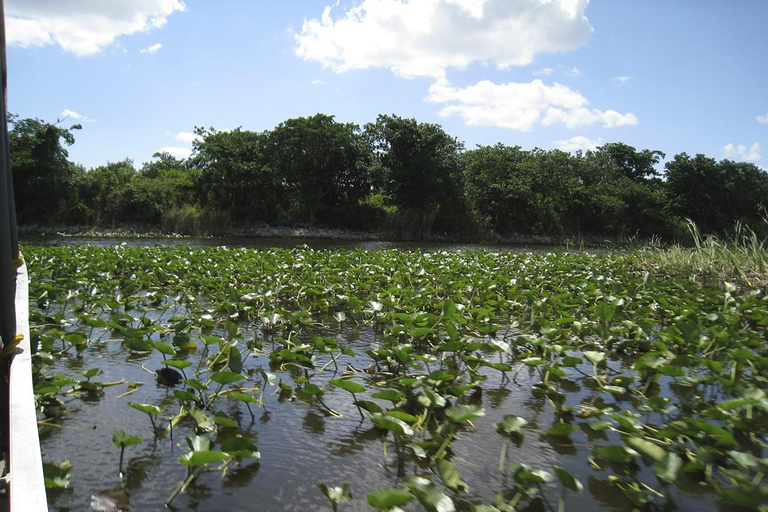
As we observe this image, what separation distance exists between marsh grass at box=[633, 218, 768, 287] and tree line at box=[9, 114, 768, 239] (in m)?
13.4

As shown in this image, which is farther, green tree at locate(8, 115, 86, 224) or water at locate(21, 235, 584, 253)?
green tree at locate(8, 115, 86, 224)

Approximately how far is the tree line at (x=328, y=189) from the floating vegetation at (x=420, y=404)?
19.1 m

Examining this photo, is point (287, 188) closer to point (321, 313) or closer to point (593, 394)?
→ point (321, 313)

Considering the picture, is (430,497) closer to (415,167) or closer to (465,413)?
(465,413)

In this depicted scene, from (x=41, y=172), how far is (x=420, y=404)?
75.2 ft

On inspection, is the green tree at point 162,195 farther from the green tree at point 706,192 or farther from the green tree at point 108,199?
the green tree at point 706,192

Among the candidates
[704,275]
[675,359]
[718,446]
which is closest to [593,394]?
[675,359]

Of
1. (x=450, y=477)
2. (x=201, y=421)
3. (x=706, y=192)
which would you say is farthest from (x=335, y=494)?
(x=706, y=192)

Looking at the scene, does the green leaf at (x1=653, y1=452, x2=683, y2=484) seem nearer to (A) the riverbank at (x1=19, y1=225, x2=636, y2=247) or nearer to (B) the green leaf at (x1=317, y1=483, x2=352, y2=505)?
(B) the green leaf at (x1=317, y1=483, x2=352, y2=505)

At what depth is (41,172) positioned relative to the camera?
2102cm

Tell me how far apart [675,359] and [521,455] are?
1.34 metres

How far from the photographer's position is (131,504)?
81.0 inches

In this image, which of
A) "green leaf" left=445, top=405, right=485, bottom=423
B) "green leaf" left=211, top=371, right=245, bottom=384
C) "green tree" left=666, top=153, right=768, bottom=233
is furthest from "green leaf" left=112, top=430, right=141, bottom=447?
"green tree" left=666, top=153, right=768, bottom=233

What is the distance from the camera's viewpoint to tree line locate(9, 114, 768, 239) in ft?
73.3
